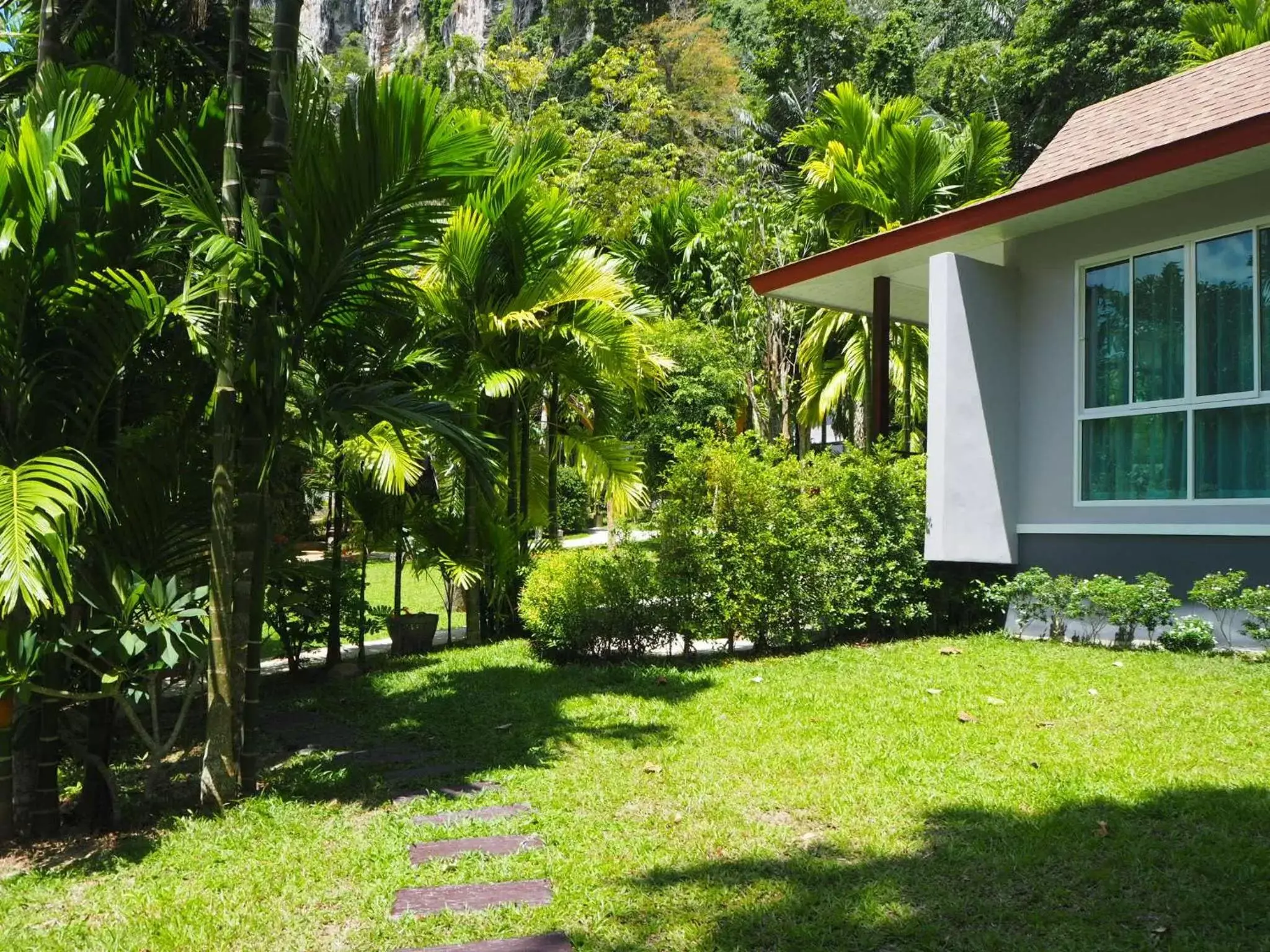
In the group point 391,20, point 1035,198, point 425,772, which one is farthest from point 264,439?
point 391,20

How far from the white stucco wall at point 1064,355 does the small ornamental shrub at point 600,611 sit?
147 inches

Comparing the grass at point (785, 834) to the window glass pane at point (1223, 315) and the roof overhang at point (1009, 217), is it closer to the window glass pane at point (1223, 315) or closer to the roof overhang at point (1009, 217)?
the window glass pane at point (1223, 315)

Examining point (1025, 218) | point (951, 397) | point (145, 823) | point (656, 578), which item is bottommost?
point (145, 823)

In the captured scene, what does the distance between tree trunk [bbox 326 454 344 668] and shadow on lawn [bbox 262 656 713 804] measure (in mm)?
507

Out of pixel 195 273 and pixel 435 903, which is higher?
pixel 195 273

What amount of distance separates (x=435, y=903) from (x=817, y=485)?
6.15 meters

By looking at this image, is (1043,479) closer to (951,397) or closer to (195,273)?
(951,397)

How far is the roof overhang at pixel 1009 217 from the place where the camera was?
7270 millimetres

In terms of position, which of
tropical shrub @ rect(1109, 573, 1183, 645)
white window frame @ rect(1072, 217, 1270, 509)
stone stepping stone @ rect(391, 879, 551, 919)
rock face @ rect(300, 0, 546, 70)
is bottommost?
stone stepping stone @ rect(391, 879, 551, 919)

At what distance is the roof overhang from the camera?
7270mm

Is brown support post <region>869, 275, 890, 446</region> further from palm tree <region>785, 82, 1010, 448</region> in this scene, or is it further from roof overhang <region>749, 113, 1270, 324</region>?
palm tree <region>785, 82, 1010, 448</region>

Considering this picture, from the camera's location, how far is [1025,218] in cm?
884

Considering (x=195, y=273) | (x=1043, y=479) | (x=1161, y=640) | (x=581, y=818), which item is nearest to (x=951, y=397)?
(x=1043, y=479)

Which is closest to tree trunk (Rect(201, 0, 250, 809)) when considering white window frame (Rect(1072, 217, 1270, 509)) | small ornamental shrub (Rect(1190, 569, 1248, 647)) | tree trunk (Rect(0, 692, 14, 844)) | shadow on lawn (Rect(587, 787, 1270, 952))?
tree trunk (Rect(0, 692, 14, 844))
